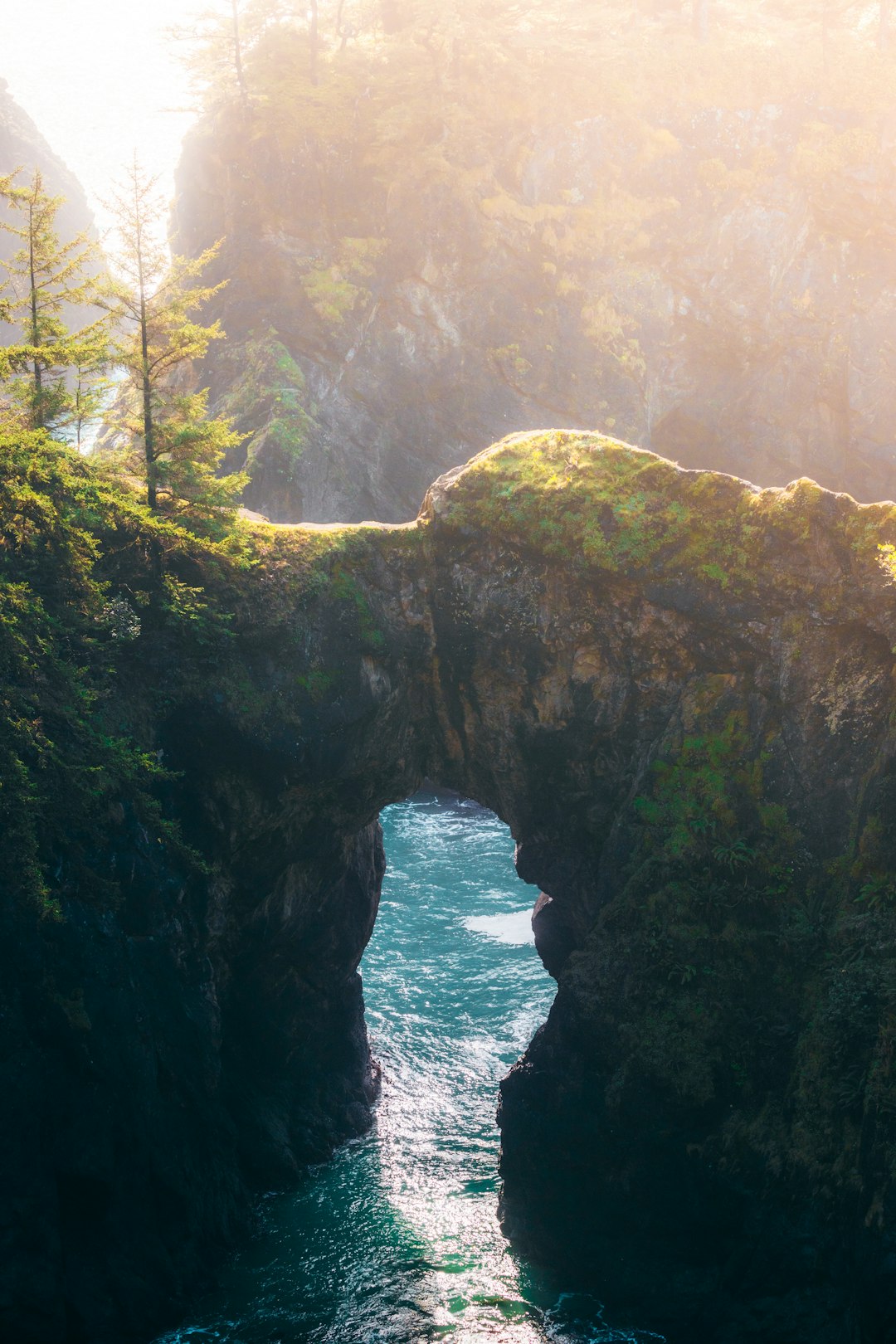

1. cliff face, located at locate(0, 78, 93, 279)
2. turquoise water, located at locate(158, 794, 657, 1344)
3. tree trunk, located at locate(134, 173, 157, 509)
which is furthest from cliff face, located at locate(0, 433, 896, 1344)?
cliff face, located at locate(0, 78, 93, 279)

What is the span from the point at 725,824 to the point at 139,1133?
1082 centimetres

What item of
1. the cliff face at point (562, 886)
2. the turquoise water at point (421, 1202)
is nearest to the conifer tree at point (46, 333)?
the cliff face at point (562, 886)

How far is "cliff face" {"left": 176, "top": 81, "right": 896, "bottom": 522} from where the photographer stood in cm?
4509

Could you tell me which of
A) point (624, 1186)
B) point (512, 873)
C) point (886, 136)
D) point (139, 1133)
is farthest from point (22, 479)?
point (886, 136)

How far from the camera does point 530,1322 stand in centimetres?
1606

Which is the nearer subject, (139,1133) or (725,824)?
(139,1133)

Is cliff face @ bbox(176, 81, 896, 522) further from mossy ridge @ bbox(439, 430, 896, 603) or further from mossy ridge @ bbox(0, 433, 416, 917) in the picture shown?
mossy ridge @ bbox(0, 433, 416, 917)

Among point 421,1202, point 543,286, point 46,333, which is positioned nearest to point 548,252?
point 543,286

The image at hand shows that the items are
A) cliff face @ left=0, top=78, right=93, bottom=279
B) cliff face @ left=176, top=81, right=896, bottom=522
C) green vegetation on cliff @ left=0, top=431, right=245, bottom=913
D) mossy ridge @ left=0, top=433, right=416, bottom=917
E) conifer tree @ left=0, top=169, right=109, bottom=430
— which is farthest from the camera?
cliff face @ left=0, top=78, right=93, bottom=279

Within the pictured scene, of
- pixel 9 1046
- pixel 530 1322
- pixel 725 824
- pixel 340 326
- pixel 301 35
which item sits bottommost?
pixel 530 1322

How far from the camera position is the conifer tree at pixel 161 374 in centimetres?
1772

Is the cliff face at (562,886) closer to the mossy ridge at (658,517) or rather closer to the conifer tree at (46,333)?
the mossy ridge at (658,517)

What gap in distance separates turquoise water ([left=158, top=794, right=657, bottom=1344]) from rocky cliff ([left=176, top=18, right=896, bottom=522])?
69.5ft

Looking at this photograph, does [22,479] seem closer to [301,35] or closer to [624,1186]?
[624,1186]
